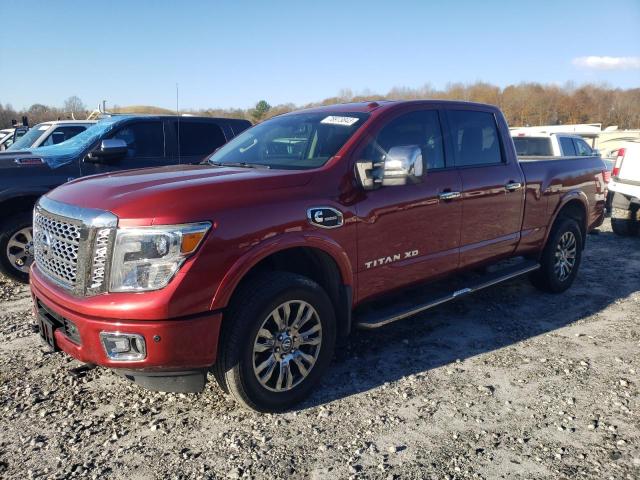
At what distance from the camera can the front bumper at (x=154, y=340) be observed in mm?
2686

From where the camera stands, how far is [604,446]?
2912 millimetres

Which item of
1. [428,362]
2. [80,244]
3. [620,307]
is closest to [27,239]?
[80,244]

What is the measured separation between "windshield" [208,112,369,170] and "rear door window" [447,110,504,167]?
39.8 inches

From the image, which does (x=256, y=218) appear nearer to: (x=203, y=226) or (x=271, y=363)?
(x=203, y=226)

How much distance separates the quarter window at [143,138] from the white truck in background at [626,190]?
298 inches

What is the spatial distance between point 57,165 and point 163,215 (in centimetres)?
405

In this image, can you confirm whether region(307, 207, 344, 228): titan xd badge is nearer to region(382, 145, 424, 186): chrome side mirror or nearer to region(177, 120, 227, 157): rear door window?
region(382, 145, 424, 186): chrome side mirror

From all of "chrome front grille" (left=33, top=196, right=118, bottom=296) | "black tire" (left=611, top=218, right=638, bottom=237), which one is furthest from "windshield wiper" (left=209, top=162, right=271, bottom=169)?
"black tire" (left=611, top=218, right=638, bottom=237)

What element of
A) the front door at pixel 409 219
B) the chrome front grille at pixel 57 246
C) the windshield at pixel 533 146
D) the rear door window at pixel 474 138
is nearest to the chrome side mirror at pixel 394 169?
the front door at pixel 409 219

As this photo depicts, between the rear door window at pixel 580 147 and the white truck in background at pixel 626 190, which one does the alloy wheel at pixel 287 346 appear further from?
the rear door window at pixel 580 147

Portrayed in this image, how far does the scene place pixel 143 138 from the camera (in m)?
6.81

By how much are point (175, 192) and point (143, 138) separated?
436 centimetres

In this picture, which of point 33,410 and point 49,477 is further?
point 33,410

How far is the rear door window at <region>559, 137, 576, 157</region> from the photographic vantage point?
10242 millimetres
